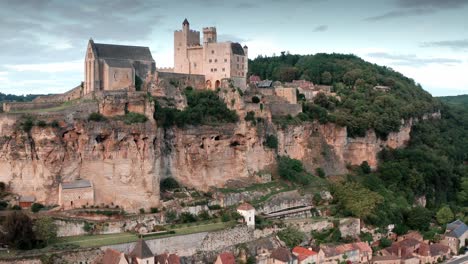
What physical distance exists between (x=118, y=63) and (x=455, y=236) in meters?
27.4

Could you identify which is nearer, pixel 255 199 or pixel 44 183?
pixel 44 183

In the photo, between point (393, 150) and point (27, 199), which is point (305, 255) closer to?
point (27, 199)

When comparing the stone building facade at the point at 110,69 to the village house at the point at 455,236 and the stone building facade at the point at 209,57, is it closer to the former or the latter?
the stone building facade at the point at 209,57

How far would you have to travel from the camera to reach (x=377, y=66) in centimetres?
8412

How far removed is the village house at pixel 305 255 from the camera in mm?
38531

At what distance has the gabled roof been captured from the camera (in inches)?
1316

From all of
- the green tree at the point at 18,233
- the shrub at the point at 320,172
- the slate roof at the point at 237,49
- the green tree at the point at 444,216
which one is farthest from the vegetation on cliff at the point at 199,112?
the green tree at the point at 444,216

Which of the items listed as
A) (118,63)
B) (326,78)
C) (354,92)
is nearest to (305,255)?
(118,63)

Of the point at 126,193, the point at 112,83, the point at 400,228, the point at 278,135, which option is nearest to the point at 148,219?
the point at 126,193

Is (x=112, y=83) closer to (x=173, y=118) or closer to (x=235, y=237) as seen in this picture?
(x=173, y=118)

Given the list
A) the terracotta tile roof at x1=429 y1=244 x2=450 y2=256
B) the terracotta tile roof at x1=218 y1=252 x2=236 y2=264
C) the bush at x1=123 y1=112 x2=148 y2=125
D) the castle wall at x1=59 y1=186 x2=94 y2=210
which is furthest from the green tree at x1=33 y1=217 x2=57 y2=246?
the terracotta tile roof at x1=429 y1=244 x2=450 y2=256

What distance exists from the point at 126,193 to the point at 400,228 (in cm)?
2070

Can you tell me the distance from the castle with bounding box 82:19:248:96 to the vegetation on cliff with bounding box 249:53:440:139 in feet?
24.7

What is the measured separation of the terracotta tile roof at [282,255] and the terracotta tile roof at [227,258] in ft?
8.77
